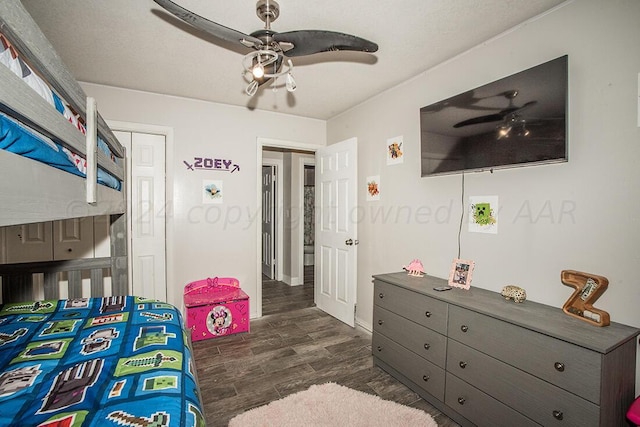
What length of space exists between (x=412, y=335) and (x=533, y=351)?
0.81m

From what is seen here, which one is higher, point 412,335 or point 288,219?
point 288,219

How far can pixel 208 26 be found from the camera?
1402 millimetres

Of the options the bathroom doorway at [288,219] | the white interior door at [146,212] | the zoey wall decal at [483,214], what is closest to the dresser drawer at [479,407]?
the zoey wall decal at [483,214]

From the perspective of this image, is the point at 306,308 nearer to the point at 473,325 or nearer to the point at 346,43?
the point at 473,325

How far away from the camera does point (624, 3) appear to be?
149cm

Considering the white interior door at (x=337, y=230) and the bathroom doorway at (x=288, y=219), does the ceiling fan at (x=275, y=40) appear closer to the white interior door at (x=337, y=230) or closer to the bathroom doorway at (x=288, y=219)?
the white interior door at (x=337, y=230)

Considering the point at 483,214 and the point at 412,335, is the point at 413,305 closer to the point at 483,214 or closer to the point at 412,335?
the point at 412,335

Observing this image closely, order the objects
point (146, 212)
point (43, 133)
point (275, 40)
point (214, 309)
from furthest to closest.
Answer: point (146, 212) → point (214, 309) → point (275, 40) → point (43, 133)

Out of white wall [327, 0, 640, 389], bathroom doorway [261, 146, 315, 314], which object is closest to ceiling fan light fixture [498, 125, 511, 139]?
white wall [327, 0, 640, 389]

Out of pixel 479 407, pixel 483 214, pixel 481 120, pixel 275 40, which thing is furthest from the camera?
pixel 483 214

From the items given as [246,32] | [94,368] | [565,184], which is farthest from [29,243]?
[565,184]

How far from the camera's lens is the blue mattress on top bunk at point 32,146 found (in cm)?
71

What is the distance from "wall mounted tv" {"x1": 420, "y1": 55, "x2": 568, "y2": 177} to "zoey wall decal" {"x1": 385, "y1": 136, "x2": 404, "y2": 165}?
0.50 metres

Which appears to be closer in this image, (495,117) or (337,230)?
(495,117)
